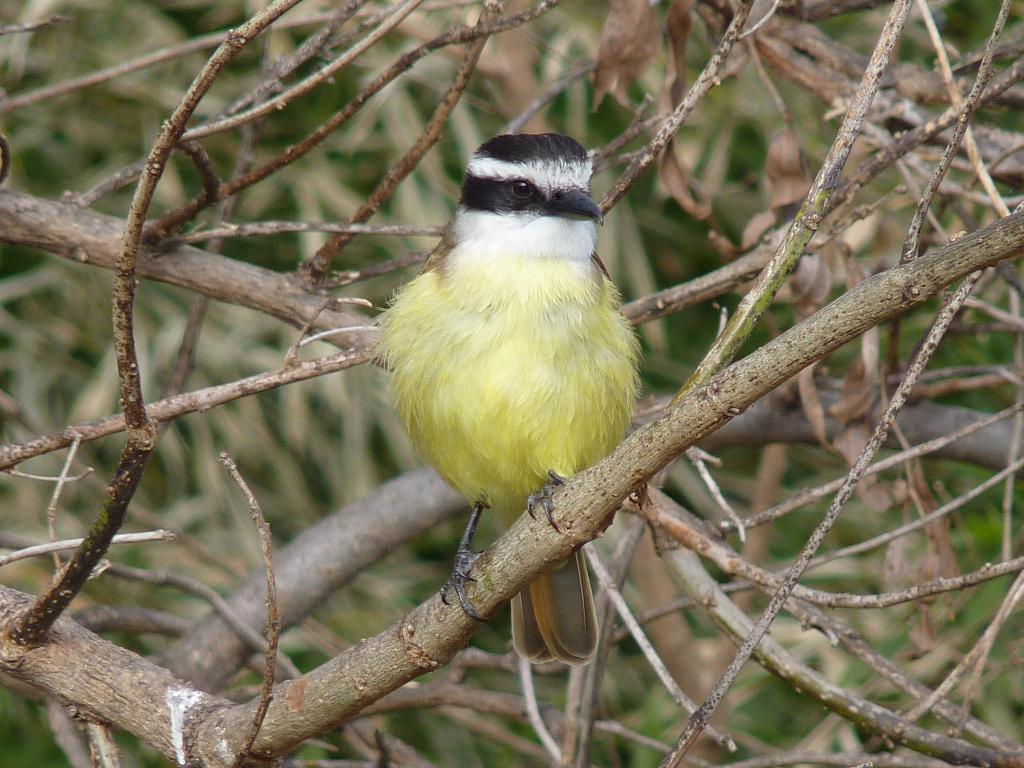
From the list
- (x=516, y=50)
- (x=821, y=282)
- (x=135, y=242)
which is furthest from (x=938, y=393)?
(x=135, y=242)

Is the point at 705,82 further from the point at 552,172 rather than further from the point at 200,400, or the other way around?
the point at 200,400

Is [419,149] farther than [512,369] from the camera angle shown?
Yes

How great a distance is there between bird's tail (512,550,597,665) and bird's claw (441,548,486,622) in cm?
16

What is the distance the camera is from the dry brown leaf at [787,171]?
8.82 ft

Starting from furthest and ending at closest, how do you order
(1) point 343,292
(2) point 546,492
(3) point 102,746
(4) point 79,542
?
(1) point 343,292 → (2) point 546,492 → (3) point 102,746 → (4) point 79,542

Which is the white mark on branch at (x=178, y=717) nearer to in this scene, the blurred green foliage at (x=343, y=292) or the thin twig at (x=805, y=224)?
the thin twig at (x=805, y=224)

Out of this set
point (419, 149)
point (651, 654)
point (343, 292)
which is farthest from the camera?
point (343, 292)

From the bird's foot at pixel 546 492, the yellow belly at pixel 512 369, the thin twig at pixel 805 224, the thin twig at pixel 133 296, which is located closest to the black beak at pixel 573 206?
the yellow belly at pixel 512 369

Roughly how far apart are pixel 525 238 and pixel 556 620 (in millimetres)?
787

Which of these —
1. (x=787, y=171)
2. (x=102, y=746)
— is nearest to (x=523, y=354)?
(x=787, y=171)

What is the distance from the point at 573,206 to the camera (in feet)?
8.54

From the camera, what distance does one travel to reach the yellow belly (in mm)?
2402

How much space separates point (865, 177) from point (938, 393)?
2.92ft

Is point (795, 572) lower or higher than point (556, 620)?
lower
